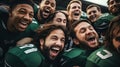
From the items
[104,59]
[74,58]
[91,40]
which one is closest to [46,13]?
[91,40]

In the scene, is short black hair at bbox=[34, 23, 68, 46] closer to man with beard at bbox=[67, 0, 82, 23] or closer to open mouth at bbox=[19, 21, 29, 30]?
open mouth at bbox=[19, 21, 29, 30]

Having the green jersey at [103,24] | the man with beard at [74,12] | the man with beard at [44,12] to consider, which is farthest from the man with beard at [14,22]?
the man with beard at [74,12]

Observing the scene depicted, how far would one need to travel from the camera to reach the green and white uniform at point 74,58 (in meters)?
3.00

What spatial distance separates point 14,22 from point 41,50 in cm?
47

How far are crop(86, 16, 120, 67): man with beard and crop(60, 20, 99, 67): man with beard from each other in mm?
197

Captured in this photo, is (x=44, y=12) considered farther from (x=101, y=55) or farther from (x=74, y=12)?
(x=101, y=55)

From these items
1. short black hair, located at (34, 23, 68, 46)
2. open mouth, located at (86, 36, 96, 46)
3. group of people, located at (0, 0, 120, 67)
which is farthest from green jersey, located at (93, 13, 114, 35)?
short black hair, located at (34, 23, 68, 46)

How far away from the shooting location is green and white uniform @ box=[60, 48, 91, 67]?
300 cm

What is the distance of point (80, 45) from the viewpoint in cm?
339

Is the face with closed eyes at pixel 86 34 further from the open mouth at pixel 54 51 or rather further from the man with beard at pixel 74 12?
the man with beard at pixel 74 12

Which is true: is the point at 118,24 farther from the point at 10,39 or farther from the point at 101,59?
the point at 10,39

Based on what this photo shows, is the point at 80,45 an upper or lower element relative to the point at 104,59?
lower

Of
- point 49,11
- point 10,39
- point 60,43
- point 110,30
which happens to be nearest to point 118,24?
point 110,30

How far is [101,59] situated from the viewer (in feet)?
8.89
